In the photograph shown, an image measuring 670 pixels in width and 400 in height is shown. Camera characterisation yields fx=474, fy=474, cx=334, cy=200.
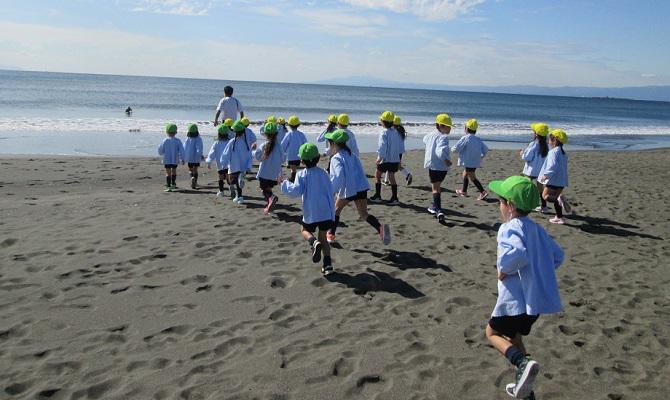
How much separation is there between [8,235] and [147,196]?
322cm

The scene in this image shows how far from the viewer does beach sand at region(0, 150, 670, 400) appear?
11.7 feet

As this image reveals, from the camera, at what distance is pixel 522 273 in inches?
130

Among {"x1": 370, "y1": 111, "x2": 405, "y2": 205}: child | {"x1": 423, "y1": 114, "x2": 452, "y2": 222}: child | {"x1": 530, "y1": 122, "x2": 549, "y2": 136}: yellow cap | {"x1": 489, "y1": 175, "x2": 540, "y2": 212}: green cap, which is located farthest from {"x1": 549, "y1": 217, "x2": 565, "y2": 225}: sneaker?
{"x1": 489, "y1": 175, "x2": 540, "y2": 212}: green cap

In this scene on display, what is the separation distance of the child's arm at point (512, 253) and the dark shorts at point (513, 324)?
1.21 feet

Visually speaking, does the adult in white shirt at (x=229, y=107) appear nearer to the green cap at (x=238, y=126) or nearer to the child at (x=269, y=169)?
the green cap at (x=238, y=126)

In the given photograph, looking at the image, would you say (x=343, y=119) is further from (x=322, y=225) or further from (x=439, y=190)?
(x=322, y=225)

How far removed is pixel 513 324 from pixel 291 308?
2201 mm

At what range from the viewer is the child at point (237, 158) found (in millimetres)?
9188

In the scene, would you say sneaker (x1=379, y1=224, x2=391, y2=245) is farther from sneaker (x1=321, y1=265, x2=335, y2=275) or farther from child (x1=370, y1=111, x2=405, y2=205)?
child (x1=370, y1=111, x2=405, y2=205)

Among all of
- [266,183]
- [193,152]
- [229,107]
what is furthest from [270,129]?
[229,107]

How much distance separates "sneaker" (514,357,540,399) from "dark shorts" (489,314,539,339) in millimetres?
242

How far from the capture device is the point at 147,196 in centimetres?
964

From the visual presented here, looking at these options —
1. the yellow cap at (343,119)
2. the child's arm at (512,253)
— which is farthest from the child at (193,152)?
the child's arm at (512,253)

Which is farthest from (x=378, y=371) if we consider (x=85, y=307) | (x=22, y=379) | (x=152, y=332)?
(x=85, y=307)
